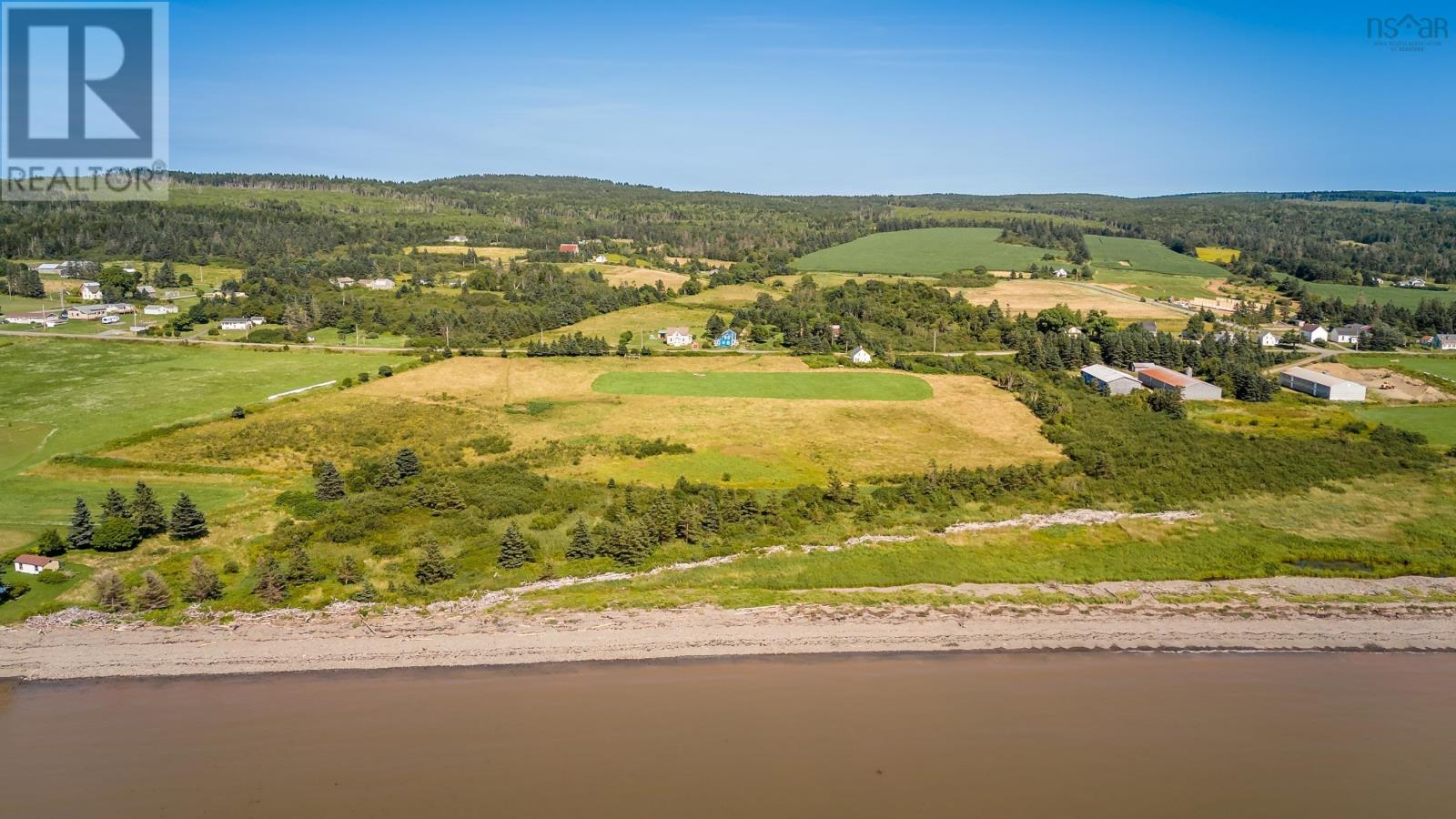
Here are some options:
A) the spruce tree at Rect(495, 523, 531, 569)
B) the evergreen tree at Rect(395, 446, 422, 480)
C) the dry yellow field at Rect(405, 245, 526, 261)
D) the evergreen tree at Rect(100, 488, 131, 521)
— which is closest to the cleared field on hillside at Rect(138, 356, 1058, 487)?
the evergreen tree at Rect(395, 446, 422, 480)

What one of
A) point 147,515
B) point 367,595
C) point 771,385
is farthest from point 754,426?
point 147,515

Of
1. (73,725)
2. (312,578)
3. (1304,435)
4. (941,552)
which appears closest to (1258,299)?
(1304,435)

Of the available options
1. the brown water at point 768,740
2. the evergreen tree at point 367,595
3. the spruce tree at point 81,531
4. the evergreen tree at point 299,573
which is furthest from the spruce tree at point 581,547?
the spruce tree at point 81,531

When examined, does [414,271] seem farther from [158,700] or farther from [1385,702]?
[1385,702]

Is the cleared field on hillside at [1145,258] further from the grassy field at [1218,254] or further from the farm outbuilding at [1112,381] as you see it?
the farm outbuilding at [1112,381]

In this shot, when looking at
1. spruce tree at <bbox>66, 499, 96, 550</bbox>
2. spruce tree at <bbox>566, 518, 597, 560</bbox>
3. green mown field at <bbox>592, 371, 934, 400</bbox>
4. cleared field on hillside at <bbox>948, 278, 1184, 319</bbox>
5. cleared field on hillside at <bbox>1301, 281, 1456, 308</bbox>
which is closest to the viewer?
spruce tree at <bbox>66, 499, 96, 550</bbox>

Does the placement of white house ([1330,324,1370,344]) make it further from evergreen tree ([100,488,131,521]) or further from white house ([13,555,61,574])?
white house ([13,555,61,574])
